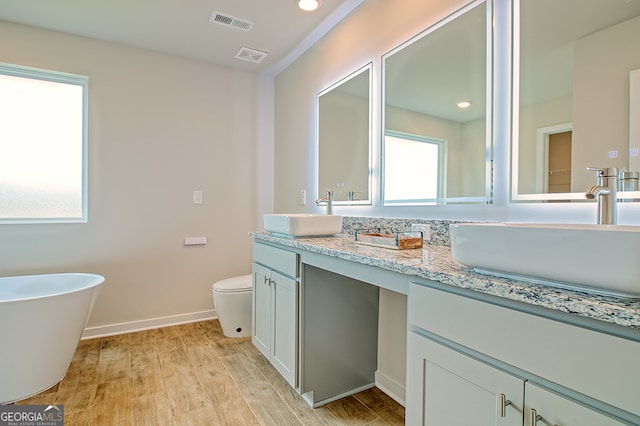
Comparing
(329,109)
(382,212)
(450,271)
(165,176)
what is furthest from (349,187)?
(165,176)

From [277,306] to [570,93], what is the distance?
5.45 feet

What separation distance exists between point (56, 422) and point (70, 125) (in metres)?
2.12

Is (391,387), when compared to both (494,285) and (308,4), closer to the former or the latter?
(494,285)

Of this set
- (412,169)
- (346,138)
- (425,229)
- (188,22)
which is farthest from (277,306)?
(188,22)

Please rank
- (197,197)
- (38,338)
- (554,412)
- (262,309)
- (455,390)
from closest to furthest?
(554,412), (455,390), (38,338), (262,309), (197,197)

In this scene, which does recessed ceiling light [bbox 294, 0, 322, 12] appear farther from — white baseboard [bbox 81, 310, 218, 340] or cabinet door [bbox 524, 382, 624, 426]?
white baseboard [bbox 81, 310, 218, 340]

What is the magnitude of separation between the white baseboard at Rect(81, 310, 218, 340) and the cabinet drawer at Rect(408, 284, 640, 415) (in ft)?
8.57

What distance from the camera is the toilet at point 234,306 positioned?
2.60 metres

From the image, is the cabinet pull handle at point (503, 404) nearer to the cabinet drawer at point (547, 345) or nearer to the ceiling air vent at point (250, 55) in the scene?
the cabinet drawer at point (547, 345)

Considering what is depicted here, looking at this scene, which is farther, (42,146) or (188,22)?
(42,146)

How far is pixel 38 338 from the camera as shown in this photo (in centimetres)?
183

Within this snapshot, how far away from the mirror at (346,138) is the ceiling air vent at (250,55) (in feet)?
2.36

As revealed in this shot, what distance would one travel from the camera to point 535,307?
740 mm

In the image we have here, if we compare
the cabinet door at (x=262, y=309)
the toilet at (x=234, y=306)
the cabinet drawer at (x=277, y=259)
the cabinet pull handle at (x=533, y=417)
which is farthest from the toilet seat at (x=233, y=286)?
the cabinet pull handle at (x=533, y=417)
